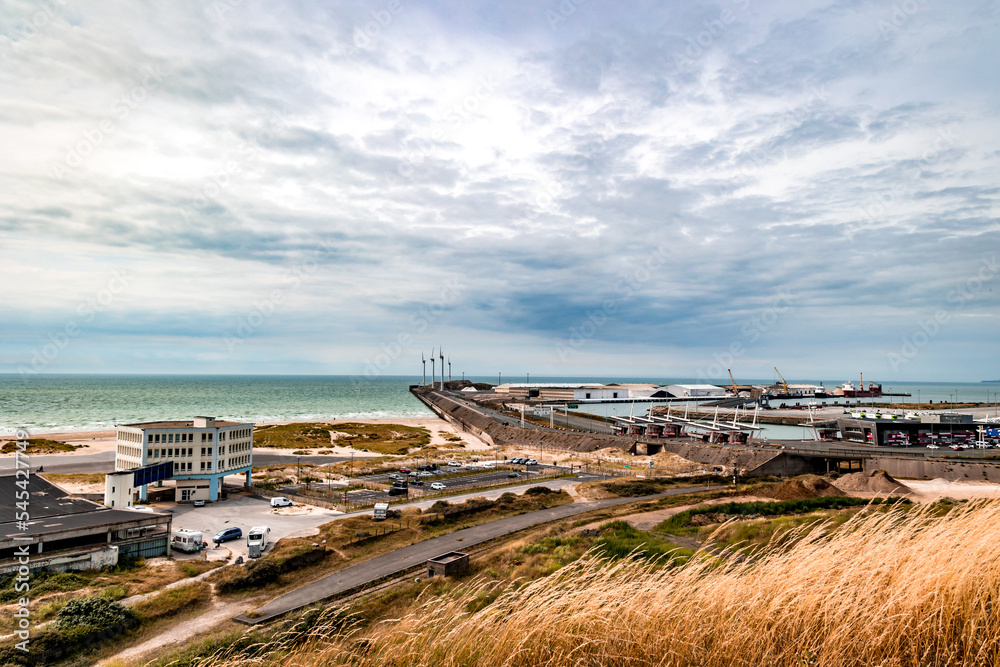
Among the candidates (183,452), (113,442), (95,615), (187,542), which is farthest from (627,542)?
(113,442)

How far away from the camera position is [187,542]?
34.9 meters

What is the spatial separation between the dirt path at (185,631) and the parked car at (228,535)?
1182 centimetres

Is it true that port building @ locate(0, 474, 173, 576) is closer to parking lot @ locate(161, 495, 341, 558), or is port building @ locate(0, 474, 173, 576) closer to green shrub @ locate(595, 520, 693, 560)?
parking lot @ locate(161, 495, 341, 558)

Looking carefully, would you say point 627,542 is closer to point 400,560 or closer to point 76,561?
point 400,560

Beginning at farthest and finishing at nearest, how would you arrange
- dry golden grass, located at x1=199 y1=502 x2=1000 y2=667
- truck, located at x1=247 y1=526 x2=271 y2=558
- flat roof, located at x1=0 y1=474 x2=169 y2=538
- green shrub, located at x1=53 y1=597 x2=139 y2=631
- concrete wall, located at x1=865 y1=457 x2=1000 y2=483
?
concrete wall, located at x1=865 y1=457 x2=1000 y2=483, truck, located at x1=247 y1=526 x2=271 y2=558, flat roof, located at x1=0 y1=474 x2=169 y2=538, green shrub, located at x1=53 y1=597 x2=139 y2=631, dry golden grass, located at x1=199 y1=502 x2=1000 y2=667

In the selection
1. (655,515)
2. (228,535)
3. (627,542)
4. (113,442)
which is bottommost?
(113,442)

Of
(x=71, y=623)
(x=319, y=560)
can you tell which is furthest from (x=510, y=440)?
(x=71, y=623)

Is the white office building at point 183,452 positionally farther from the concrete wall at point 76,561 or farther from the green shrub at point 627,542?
the green shrub at point 627,542

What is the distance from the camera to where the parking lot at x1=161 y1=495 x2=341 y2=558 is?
1506 inches

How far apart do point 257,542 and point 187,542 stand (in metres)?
5.30

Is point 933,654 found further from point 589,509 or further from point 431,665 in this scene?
point 589,509

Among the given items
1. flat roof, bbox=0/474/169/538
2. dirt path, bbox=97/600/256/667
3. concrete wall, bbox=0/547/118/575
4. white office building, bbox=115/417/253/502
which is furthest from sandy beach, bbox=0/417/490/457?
dirt path, bbox=97/600/256/667

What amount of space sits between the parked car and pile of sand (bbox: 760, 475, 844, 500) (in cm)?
4472

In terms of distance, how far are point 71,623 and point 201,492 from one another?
96.3 feet
